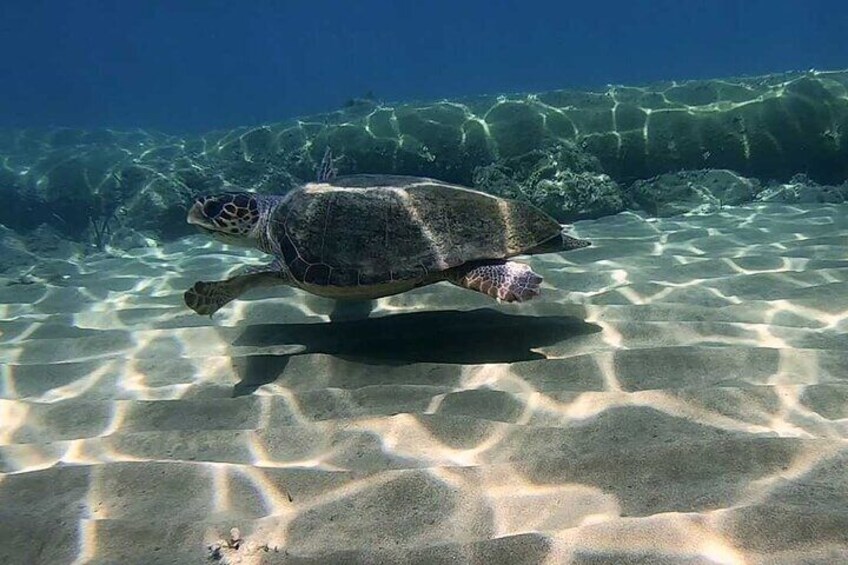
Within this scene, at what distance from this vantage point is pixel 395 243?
14.8 ft

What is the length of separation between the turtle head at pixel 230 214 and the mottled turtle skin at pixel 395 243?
0.61 meters

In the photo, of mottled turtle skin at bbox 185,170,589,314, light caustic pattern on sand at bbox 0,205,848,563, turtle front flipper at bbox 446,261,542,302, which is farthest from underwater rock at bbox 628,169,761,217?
turtle front flipper at bbox 446,261,542,302

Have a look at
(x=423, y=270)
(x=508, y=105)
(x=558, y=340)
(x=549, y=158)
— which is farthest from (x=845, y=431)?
(x=508, y=105)

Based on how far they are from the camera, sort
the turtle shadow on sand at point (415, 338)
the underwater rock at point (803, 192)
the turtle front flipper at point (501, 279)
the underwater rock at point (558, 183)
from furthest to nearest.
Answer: the underwater rock at point (558, 183) < the underwater rock at point (803, 192) < the turtle shadow on sand at point (415, 338) < the turtle front flipper at point (501, 279)

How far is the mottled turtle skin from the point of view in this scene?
4398mm

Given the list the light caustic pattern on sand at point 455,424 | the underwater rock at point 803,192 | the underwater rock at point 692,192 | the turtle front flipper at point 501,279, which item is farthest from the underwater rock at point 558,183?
the turtle front flipper at point 501,279

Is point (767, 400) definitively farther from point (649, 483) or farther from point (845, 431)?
point (649, 483)

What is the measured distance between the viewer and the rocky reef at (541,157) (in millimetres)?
10406

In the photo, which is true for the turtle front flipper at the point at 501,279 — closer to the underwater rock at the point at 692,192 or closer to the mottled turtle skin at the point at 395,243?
the mottled turtle skin at the point at 395,243

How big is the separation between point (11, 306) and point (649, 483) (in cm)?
823

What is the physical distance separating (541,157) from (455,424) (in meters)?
8.62

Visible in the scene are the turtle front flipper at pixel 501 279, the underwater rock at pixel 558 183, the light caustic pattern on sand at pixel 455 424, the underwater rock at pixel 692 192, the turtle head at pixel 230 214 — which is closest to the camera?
the light caustic pattern on sand at pixel 455 424

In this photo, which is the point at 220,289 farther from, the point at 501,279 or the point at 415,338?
the point at 501,279

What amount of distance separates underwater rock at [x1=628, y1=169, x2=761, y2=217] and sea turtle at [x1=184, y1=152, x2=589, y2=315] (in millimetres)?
6288
